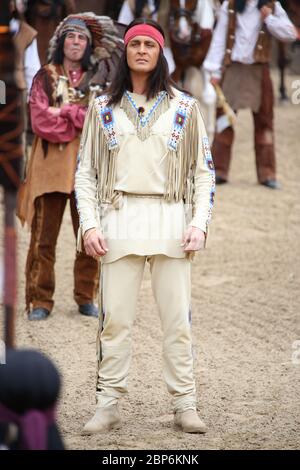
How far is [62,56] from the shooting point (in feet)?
20.4

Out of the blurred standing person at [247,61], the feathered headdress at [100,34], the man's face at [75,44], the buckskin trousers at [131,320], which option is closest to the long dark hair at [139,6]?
the blurred standing person at [247,61]

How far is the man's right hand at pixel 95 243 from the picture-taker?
4.50 metres

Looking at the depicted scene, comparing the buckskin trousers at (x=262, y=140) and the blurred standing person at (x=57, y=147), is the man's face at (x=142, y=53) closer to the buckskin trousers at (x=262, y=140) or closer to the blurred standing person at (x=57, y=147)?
the blurred standing person at (x=57, y=147)

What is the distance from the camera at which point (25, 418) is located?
309 cm

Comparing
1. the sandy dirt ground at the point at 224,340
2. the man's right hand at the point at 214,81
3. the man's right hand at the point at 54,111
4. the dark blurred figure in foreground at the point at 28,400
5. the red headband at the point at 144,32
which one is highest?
the red headband at the point at 144,32

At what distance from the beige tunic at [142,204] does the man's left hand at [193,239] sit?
0.09 ft

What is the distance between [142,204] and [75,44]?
186cm

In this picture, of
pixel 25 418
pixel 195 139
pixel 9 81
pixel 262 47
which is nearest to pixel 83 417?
pixel 195 139

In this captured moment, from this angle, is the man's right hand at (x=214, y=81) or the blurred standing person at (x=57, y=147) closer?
the blurred standing person at (x=57, y=147)

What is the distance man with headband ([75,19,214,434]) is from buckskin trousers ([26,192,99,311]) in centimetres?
179

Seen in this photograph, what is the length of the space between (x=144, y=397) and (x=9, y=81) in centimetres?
245

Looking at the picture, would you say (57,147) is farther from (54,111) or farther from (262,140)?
(262,140)

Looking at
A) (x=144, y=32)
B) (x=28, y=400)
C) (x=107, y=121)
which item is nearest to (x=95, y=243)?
(x=107, y=121)

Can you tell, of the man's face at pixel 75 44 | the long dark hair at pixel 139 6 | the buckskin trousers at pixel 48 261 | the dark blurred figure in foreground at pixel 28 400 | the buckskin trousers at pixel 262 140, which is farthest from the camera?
the long dark hair at pixel 139 6
